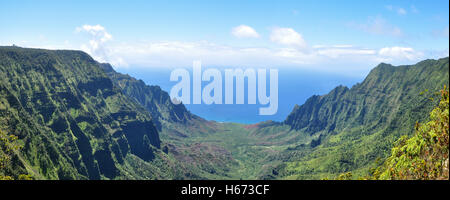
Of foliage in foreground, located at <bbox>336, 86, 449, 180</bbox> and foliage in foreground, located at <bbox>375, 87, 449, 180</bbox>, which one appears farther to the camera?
foliage in foreground, located at <bbox>375, 87, 449, 180</bbox>

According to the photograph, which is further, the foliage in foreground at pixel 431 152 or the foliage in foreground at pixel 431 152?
the foliage in foreground at pixel 431 152

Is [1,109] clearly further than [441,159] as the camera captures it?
Yes

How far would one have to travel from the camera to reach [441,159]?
2805 cm
